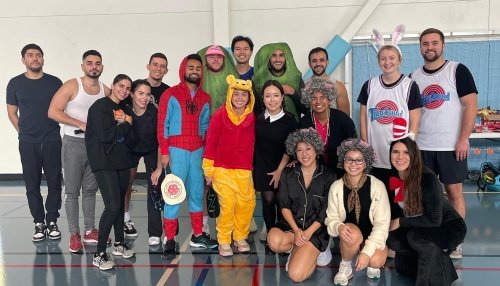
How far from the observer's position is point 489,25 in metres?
6.49

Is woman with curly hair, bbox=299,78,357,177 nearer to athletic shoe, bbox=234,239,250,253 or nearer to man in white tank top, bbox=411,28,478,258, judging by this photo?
man in white tank top, bbox=411,28,478,258

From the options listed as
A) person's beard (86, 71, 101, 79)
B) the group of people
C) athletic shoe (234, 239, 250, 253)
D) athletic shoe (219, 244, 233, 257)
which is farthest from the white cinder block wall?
athletic shoe (219, 244, 233, 257)

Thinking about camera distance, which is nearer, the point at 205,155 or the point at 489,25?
the point at 205,155

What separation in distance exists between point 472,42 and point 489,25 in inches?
15.0

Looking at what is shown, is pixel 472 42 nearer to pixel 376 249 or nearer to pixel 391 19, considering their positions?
pixel 391 19

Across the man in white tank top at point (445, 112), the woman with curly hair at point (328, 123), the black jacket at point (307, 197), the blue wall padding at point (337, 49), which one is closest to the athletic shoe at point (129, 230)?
the black jacket at point (307, 197)

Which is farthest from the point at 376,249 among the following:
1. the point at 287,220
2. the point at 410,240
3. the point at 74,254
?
the point at 74,254

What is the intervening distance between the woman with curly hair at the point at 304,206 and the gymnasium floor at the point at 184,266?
16 centimetres

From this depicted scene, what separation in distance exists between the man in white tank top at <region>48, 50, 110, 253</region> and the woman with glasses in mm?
2266

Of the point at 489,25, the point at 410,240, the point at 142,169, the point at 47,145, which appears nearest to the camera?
the point at 410,240

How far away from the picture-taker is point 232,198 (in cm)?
350

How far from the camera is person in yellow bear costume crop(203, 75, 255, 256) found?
11.3ft

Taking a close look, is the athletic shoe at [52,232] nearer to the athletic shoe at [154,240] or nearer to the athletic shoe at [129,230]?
the athletic shoe at [129,230]

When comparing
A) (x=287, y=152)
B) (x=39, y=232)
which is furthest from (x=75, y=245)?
(x=287, y=152)
